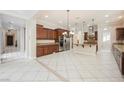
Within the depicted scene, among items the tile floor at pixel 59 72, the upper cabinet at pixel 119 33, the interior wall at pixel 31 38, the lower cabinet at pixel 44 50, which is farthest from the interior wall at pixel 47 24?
the upper cabinet at pixel 119 33

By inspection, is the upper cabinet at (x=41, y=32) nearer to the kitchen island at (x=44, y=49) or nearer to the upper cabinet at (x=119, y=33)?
the kitchen island at (x=44, y=49)

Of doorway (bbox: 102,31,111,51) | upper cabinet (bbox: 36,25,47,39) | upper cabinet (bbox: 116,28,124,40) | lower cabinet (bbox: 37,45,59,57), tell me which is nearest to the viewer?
upper cabinet (bbox: 116,28,124,40)

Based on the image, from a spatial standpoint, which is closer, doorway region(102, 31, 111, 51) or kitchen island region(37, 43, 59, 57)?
kitchen island region(37, 43, 59, 57)

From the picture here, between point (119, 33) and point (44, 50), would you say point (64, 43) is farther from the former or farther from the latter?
point (119, 33)

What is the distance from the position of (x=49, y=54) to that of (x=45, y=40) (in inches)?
43.3

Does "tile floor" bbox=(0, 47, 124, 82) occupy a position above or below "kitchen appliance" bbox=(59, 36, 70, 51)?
below

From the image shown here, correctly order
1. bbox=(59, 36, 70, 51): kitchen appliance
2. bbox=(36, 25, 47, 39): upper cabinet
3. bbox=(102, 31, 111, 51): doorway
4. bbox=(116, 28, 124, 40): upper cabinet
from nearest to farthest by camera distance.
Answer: bbox=(59, 36, 70, 51): kitchen appliance
bbox=(116, 28, 124, 40): upper cabinet
bbox=(36, 25, 47, 39): upper cabinet
bbox=(102, 31, 111, 51): doorway

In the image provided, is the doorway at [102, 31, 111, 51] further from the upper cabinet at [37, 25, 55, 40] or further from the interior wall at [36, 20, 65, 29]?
the upper cabinet at [37, 25, 55, 40]

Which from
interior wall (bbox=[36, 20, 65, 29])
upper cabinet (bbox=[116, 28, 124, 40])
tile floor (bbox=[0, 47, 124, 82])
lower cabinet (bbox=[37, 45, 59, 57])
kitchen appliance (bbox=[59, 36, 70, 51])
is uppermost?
interior wall (bbox=[36, 20, 65, 29])

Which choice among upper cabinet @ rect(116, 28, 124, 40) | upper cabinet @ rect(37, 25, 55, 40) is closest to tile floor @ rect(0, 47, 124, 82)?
upper cabinet @ rect(37, 25, 55, 40)
